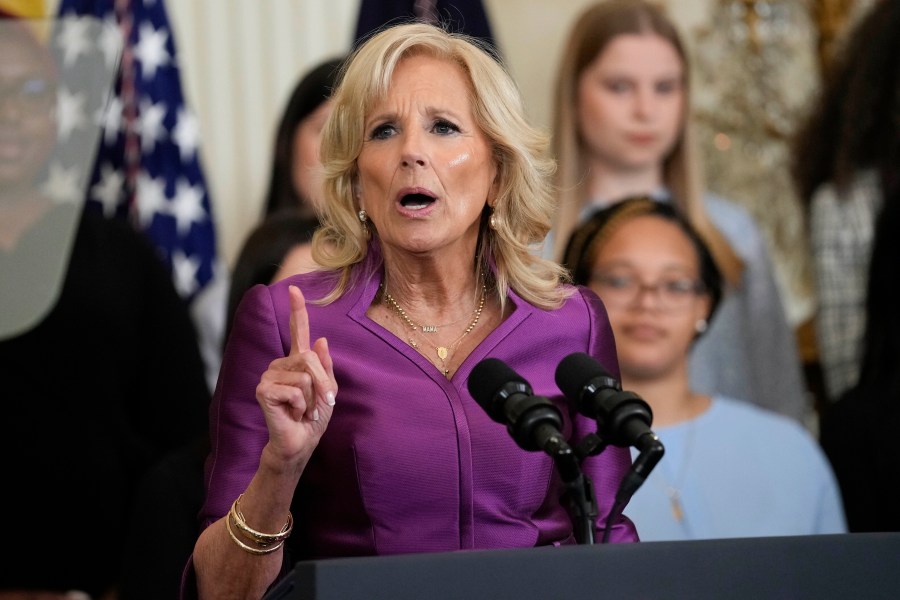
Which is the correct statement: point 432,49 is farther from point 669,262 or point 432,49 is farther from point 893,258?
point 893,258

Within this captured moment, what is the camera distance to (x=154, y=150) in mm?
5008

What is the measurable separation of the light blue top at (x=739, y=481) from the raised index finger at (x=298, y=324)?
152 cm

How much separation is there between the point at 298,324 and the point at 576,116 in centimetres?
260

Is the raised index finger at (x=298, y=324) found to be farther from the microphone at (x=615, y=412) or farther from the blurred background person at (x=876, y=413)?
the blurred background person at (x=876, y=413)

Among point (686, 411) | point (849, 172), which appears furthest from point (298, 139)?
point (849, 172)

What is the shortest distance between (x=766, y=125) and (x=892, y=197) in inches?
70.8

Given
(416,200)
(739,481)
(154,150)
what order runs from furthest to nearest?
(154,150) → (739,481) → (416,200)

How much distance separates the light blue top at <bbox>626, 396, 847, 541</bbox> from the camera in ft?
11.0

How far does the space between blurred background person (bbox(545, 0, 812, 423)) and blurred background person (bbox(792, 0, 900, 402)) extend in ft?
0.61

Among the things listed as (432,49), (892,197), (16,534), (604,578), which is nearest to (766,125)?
(892,197)

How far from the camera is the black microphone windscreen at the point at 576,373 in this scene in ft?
6.19

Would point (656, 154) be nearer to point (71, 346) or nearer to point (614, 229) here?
point (614, 229)

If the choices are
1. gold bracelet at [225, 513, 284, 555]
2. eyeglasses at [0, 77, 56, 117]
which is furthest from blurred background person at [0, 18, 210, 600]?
gold bracelet at [225, 513, 284, 555]

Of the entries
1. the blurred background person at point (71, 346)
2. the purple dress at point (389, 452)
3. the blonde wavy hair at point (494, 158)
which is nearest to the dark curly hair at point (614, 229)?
the blurred background person at point (71, 346)
